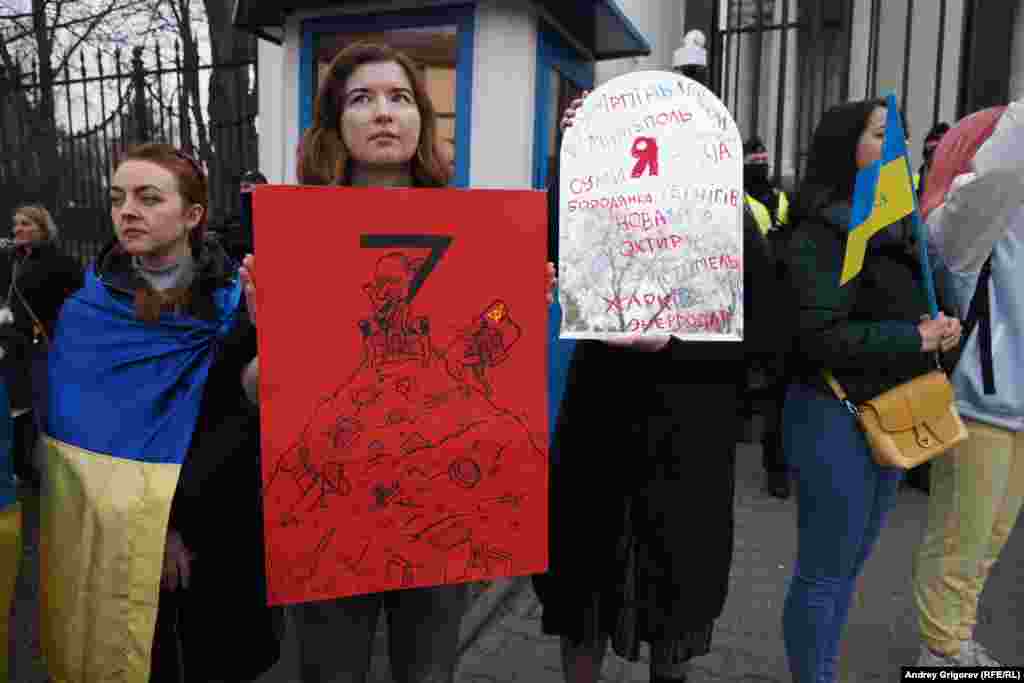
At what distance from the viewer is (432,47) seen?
11.5 feet

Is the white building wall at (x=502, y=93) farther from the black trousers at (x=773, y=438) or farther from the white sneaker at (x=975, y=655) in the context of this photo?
the white sneaker at (x=975, y=655)

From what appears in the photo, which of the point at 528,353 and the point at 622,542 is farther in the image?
the point at 622,542

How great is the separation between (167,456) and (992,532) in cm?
263

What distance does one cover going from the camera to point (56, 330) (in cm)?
185

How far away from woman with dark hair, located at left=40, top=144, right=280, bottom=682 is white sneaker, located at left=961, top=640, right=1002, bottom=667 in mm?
2338

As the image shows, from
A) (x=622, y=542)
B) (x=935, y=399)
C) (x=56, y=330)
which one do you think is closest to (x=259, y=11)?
(x=56, y=330)

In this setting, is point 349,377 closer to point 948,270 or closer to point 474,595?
point 948,270

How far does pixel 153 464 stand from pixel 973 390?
2.47 metres

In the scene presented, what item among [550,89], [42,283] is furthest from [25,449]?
[42,283]

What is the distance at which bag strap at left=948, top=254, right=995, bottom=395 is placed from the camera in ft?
8.49

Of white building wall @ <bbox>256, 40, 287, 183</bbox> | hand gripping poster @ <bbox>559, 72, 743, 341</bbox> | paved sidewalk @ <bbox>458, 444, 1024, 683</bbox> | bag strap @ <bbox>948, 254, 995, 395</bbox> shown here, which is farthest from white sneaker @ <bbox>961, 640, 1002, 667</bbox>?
white building wall @ <bbox>256, 40, 287, 183</bbox>

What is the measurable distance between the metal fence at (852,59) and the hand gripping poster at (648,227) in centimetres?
363

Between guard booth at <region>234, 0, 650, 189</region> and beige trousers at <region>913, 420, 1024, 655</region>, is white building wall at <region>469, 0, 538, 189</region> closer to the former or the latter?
guard booth at <region>234, 0, 650, 189</region>

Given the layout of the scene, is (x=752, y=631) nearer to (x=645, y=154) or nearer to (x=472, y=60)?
(x=645, y=154)
